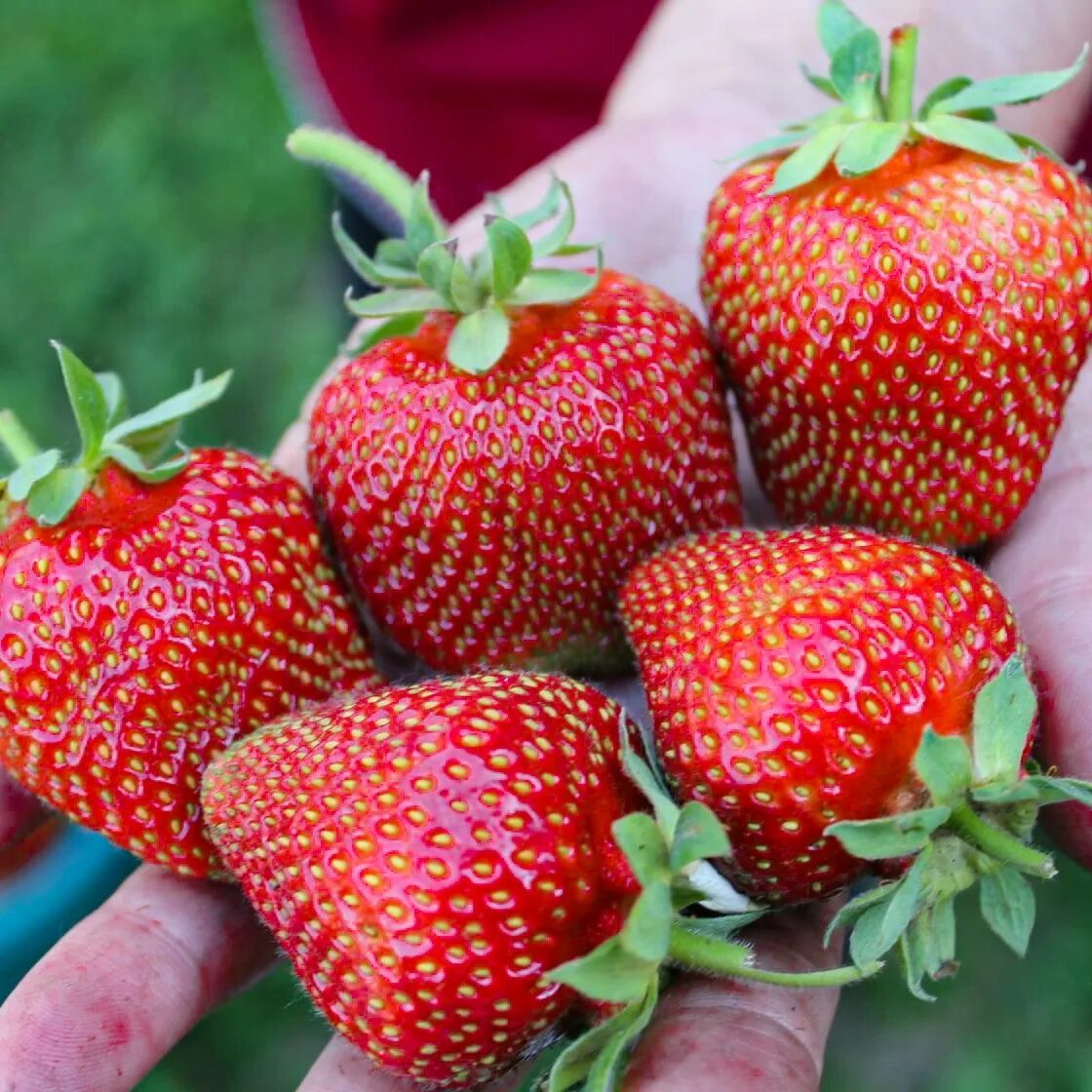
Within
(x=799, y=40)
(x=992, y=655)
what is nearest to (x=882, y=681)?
(x=992, y=655)

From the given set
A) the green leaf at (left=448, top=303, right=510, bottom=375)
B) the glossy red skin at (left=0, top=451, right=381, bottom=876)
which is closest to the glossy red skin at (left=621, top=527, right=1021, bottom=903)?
the green leaf at (left=448, top=303, right=510, bottom=375)

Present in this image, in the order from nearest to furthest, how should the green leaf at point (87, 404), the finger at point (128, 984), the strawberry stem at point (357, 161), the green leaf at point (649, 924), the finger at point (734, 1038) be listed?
the green leaf at point (649, 924) → the finger at point (734, 1038) → the finger at point (128, 984) → the green leaf at point (87, 404) → the strawberry stem at point (357, 161)

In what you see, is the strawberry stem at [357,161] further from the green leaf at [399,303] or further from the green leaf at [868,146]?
the green leaf at [868,146]

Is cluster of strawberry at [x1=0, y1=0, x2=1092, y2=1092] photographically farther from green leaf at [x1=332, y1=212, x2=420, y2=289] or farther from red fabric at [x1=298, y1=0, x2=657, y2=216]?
red fabric at [x1=298, y1=0, x2=657, y2=216]

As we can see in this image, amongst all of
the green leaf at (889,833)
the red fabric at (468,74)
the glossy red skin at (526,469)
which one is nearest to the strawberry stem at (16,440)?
the glossy red skin at (526,469)

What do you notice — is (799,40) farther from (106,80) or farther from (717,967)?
(106,80)

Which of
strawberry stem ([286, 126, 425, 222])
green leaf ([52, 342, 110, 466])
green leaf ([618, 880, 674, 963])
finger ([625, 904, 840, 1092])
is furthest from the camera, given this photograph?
strawberry stem ([286, 126, 425, 222])
